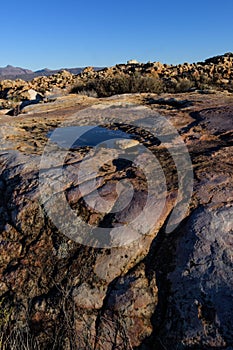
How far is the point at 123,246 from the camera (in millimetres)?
2596

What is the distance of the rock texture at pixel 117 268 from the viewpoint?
7.23 ft

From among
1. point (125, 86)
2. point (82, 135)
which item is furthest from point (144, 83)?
point (82, 135)

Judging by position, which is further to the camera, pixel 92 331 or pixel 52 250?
pixel 52 250

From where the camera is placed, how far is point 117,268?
8.25 feet

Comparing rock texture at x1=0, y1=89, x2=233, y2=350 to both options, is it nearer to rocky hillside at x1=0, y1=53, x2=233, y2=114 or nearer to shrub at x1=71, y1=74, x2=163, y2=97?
rocky hillside at x1=0, y1=53, x2=233, y2=114

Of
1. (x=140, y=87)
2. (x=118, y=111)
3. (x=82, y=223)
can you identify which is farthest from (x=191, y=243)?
(x=140, y=87)

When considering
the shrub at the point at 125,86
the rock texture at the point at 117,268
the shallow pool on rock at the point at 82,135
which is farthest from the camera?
the shrub at the point at 125,86

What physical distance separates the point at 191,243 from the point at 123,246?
49 centimetres

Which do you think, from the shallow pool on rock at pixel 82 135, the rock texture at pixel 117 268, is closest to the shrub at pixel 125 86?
the shallow pool on rock at pixel 82 135

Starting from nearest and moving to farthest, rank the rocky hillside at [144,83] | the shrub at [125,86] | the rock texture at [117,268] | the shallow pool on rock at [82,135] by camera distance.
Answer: the rock texture at [117,268] < the shallow pool on rock at [82,135] < the shrub at [125,86] < the rocky hillside at [144,83]

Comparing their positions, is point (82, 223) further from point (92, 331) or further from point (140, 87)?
point (140, 87)

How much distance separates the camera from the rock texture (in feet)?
7.23

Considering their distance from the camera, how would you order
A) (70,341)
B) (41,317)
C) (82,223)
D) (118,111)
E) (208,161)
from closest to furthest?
(70,341) < (41,317) < (82,223) < (208,161) < (118,111)

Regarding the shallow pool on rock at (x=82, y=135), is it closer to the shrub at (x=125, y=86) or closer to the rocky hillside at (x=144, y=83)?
the rocky hillside at (x=144, y=83)
